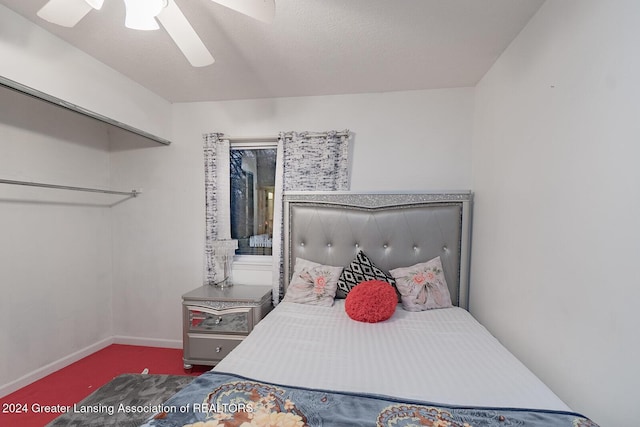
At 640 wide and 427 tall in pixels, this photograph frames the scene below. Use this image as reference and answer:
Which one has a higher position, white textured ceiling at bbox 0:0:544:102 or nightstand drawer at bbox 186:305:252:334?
white textured ceiling at bbox 0:0:544:102

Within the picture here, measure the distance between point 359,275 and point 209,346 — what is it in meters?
1.41

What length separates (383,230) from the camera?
2289 millimetres

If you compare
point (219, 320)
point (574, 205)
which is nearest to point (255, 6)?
point (574, 205)

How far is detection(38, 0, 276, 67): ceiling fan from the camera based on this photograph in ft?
3.60

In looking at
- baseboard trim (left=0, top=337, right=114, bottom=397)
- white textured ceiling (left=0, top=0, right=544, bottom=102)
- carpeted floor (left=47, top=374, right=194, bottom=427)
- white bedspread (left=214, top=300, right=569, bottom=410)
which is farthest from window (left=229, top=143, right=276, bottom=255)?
baseboard trim (left=0, top=337, right=114, bottom=397)

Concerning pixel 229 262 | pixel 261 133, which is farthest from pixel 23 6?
pixel 229 262

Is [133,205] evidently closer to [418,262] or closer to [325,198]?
[325,198]

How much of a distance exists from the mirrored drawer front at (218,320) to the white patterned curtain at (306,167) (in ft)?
1.14

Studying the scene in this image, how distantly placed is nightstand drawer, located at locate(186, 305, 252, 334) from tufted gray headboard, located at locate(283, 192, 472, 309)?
0.45 meters

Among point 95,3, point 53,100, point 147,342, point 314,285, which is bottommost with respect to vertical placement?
point 147,342

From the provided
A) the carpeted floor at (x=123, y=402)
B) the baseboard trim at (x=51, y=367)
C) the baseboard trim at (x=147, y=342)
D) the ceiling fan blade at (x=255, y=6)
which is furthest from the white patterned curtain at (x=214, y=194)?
the ceiling fan blade at (x=255, y=6)

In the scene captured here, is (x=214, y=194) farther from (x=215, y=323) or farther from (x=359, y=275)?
(x=359, y=275)

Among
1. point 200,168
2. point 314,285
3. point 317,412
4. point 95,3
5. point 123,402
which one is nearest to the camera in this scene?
point 317,412

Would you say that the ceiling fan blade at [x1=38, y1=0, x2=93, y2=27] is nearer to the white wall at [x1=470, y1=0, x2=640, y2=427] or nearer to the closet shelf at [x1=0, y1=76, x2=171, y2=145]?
the closet shelf at [x1=0, y1=76, x2=171, y2=145]
